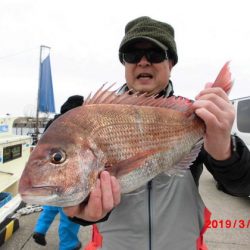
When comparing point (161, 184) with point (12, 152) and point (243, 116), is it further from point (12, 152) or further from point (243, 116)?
point (243, 116)

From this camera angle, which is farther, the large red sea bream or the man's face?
the man's face

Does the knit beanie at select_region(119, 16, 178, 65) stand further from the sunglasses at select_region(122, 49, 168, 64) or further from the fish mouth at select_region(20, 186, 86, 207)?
the fish mouth at select_region(20, 186, 86, 207)

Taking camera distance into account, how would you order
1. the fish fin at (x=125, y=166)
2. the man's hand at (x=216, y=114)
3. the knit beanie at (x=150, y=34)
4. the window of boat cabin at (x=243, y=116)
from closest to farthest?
1. the fish fin at (x=125, y=166)
2. the man's hand at (x=216, y=114)
3. the knit beanie at (x=150, y=34)
4. the window of boat cabin at (x=243, y=116)

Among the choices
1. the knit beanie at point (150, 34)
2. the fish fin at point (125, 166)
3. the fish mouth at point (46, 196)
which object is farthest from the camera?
the knit beanie at point (150, 34)

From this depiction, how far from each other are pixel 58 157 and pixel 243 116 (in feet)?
24.6

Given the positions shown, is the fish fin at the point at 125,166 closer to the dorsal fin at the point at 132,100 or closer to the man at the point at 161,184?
the man at the point at 161,184

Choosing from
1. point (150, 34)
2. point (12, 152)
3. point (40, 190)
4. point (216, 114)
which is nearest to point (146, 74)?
point (150, 34)

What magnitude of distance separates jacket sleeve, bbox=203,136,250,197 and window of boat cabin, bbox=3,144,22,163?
15.5ft

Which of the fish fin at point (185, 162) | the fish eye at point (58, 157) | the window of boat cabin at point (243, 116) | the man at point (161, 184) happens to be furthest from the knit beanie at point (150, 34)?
the window of boat cabin at point (243, 116)

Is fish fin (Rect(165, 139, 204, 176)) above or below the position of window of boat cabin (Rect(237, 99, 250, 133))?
below

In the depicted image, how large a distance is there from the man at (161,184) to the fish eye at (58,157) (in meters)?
0.19

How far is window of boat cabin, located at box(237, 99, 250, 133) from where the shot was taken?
7794 mm

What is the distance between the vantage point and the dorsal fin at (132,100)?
62.2 inches

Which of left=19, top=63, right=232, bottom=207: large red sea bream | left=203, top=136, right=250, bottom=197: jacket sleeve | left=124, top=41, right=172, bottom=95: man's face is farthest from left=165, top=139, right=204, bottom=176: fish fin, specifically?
left=124, top=41, right=172, bottom=95: man's face
